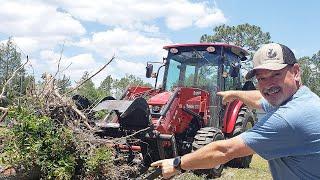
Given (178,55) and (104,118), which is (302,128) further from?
(178,55)

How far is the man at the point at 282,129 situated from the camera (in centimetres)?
275

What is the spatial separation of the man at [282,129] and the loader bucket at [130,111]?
5117 millimetres

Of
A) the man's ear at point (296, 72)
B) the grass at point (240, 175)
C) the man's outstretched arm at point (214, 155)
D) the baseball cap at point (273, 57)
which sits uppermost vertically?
the baseball cap at point (273, 57)

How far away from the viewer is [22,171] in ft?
21.9

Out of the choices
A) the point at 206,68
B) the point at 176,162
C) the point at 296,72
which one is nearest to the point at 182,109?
the point at 206,68

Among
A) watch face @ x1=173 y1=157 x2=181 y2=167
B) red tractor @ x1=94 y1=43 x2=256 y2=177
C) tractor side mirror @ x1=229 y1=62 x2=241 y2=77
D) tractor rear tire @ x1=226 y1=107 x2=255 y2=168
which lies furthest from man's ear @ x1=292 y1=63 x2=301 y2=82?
tractor rear tire @ x1=226 y1=107 x2=255 y2=168

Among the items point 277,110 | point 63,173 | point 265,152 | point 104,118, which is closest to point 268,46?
point 277,110

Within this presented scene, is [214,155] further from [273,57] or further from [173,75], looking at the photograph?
[173,75]

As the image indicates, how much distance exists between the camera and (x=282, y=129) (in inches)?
108

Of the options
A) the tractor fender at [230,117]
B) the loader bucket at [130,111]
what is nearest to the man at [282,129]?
the loader bucket at [130,111]

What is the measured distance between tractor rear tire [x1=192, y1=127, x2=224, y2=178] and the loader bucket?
1.20 m

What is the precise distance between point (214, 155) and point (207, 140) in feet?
19.8

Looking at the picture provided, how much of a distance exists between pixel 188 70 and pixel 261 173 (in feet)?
9.36

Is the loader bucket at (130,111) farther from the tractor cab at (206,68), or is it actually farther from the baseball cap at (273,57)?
the baseball cap at (273,57)
